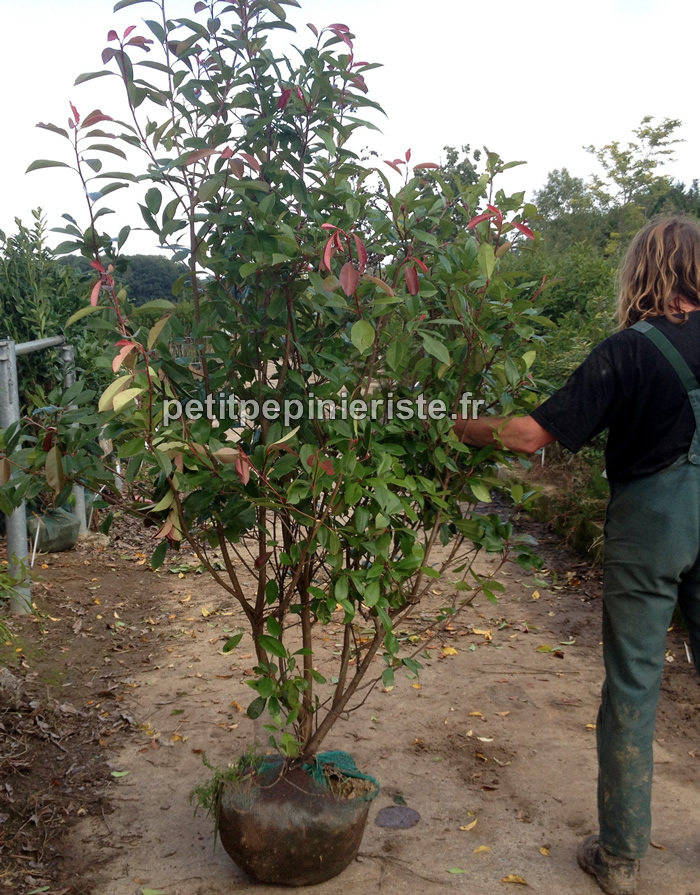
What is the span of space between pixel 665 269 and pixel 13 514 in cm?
370

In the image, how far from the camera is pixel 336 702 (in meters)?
2.64

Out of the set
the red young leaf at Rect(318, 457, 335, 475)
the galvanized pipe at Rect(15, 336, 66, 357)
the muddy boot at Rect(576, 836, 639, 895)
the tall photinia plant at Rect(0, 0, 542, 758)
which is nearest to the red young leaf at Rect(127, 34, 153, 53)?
the tall photinia plant at Rect(0, 0, 542, 758)

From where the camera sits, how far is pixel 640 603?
242 cm

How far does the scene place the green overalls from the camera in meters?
2.37

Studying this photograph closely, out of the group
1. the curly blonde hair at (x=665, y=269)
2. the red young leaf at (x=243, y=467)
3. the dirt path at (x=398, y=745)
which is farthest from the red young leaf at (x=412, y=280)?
the dirt path at (x=398, y=745)

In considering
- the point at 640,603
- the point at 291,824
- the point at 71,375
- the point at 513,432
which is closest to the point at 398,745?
the point at 291,824

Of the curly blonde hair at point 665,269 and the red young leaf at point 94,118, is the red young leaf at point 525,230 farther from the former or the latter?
the red young leaf at point 94,118

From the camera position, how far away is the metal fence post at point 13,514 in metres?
4.52

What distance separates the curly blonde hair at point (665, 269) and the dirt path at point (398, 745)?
5.75ft

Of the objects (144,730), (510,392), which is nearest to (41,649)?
(144,730)

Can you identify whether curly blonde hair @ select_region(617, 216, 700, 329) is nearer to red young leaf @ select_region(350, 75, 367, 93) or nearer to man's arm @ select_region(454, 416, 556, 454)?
man's arm @ select_region(454, 416, 556, 454)

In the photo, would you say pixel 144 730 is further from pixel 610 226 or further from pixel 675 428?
pixel 610 226

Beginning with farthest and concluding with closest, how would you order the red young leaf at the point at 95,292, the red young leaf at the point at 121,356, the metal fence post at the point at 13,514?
the metal fence post at the point at 13,514, the red young leaf at the point at 95,292, the red young leaf at the point at 121,356

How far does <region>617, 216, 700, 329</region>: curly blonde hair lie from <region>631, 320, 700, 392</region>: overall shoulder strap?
89 mm
